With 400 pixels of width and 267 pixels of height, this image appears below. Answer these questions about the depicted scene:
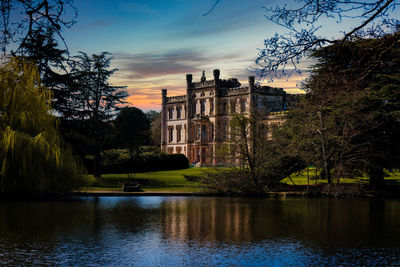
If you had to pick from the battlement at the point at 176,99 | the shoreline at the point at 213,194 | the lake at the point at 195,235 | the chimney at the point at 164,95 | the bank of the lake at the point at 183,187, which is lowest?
the lake at the point at 195,235

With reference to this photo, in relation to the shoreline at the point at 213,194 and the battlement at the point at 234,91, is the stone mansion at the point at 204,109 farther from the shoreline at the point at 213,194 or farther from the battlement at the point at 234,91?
the shoreline at the point at 213,194

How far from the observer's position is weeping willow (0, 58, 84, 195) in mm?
20094

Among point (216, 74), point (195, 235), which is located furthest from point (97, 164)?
point (216, 74)

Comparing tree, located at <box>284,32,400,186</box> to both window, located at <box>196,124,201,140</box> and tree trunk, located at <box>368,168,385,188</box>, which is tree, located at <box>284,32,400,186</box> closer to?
tree trunk, located at <box>368,168,385,188</box>

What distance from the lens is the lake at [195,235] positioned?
9.19 m

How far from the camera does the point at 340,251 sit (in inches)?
396

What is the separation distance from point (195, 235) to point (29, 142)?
10993 mm

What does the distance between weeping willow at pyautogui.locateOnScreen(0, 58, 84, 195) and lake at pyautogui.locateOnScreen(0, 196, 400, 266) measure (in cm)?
118

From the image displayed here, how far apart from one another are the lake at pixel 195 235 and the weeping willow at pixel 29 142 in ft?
3.88

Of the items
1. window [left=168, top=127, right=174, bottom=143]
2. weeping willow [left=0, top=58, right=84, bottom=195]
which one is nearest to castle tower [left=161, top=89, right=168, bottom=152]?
window [left=168, top=127, right=174, bottom=143]

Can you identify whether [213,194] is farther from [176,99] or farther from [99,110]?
[176,99]

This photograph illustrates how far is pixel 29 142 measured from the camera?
799 inches

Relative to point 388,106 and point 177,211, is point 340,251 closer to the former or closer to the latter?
point 177,211

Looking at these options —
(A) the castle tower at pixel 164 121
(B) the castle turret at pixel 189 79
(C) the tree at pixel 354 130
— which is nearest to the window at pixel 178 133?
(A) the castle tower at pixel 164 121
